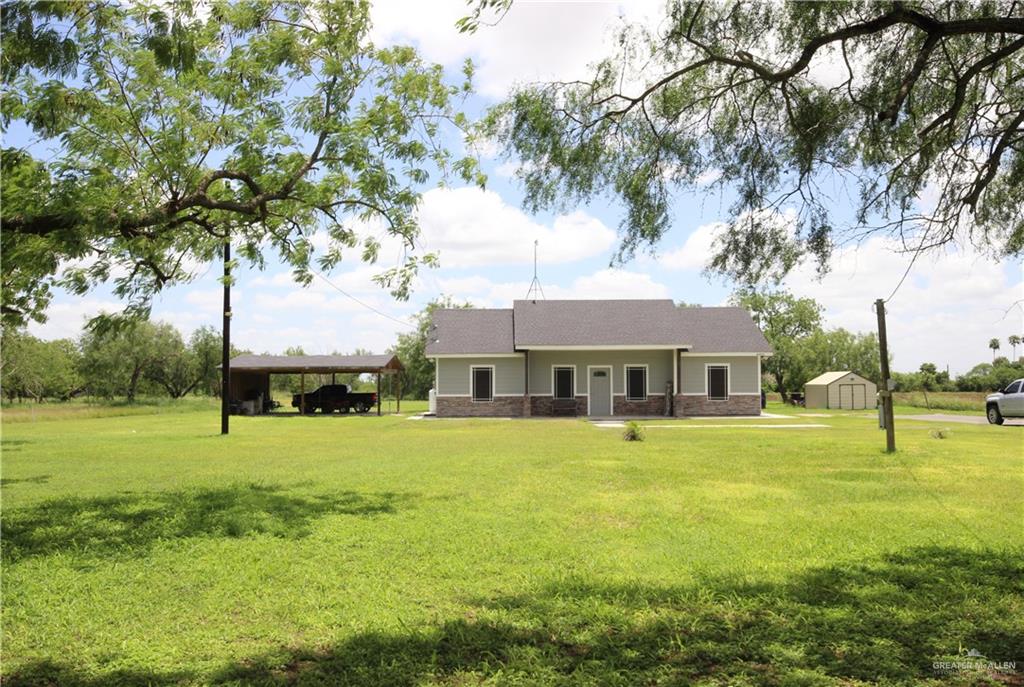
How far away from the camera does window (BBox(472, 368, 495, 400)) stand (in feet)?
107

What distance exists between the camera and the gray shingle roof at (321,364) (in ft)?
117

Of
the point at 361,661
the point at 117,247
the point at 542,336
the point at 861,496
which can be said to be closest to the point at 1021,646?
the point at 361,661

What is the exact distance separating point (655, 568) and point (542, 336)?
2638cm

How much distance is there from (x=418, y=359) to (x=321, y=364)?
2508 cm

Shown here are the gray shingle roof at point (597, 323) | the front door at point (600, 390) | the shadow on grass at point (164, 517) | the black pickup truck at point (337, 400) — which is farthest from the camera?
the black pickup truck at point (337, 400)

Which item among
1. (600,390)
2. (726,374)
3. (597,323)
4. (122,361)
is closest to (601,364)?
(600,390)

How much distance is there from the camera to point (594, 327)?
3350 cm

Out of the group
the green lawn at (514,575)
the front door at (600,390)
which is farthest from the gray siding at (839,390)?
the green lawn at (514,575)

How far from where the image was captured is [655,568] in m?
6.27

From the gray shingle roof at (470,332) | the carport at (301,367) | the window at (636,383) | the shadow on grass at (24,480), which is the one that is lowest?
the shadow on grass at (24,480)

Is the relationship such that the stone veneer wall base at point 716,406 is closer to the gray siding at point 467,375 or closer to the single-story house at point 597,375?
the single-story house at point 597,375

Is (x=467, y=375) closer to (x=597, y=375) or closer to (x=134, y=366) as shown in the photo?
(x=597, y=375)

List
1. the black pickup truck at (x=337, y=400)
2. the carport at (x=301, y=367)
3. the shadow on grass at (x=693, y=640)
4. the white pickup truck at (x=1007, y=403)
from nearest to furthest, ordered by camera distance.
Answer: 1. the shadow on grass at (x=693, y=640)
2. the white pickup truck at (x=1007, y=403)
3. the carport at (x=301, y=367)
4. the black pickup truck at (x=337, y=400)

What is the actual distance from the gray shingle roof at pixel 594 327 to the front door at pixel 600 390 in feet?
5.24
